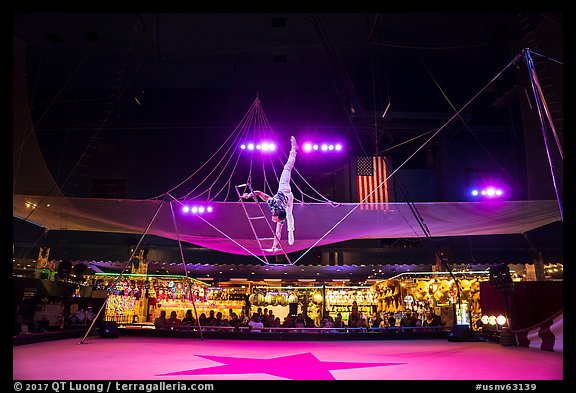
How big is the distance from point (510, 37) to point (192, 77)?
7.93 metres

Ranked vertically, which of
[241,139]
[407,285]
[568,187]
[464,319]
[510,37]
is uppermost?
[510,37]

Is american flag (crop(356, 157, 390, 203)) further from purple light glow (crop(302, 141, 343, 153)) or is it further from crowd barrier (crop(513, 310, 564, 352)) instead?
crowd barrier (crop(513, 310, 564, 352))

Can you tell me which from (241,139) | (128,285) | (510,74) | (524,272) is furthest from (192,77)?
(524,272)

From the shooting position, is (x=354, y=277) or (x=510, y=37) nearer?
(x=510, y=37)

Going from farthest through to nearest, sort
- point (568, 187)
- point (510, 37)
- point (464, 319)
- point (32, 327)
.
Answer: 1. point (464, 319)
2. point (510, 37)
3. point (32, 327)
4. point (568, 187)

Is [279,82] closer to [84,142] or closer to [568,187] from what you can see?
[84,142]

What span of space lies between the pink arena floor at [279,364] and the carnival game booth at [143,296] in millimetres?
5532

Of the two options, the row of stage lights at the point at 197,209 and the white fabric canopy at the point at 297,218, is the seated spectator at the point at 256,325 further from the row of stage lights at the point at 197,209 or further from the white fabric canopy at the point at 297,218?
the row of stage lights at the point at 197,209

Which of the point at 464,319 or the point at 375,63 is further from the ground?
the point at 375,63

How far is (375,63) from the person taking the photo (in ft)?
36.7

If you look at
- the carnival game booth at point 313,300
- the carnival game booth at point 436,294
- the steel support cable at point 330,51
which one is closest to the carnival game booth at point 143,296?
the carnival game booth at point 313,300

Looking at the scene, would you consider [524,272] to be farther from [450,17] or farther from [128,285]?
[128,285]

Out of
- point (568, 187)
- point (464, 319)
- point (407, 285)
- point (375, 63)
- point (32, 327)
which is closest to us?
point (568, 187)

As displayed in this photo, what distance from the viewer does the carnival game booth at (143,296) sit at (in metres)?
13.0
